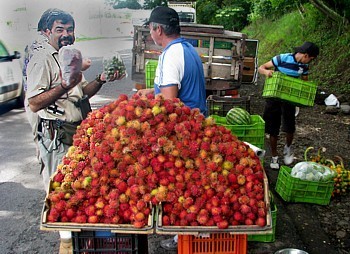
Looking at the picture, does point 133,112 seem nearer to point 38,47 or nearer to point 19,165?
point 38,47

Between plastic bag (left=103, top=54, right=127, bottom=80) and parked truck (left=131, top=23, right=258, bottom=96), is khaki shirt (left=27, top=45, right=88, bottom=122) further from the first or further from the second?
parked truck (left=131, top=23, right=258, bottom=96)

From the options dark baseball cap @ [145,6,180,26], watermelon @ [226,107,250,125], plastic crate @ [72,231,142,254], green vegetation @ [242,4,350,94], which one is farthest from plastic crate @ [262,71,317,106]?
green vegetation @ [242,4,350,94]

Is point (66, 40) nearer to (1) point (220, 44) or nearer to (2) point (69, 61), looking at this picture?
(2) point (69, 61)

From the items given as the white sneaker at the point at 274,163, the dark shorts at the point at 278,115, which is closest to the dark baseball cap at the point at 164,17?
the dark shorts at the point at 278,115

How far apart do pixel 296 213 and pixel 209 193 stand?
8.53ft

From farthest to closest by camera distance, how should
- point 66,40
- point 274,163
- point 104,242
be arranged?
point 274,163
point 66,40
point 104,242

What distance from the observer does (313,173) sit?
488 cm

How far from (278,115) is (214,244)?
3519 mm

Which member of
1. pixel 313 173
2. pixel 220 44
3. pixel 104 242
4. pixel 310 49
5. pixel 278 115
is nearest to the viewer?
pixel 104 242

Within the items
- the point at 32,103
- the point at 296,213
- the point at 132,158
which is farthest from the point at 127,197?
the point at 296,213

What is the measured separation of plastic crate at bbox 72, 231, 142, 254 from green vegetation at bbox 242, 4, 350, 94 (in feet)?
30.8

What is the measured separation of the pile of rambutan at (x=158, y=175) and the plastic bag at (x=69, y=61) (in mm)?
557

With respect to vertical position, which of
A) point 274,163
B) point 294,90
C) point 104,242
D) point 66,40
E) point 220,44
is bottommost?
point 274,163

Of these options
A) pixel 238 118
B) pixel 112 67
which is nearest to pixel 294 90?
pixel 238 118
